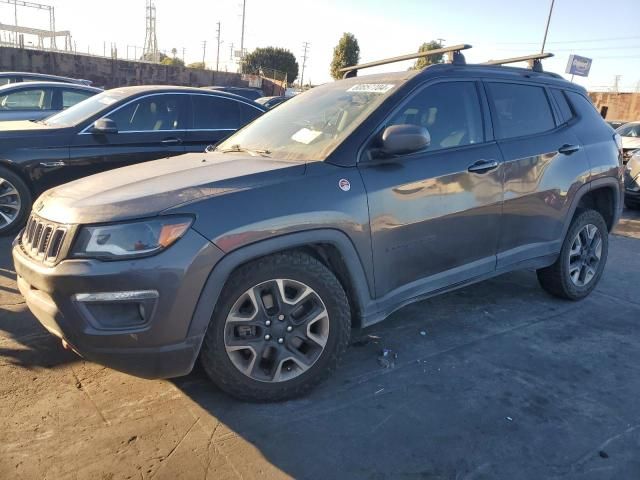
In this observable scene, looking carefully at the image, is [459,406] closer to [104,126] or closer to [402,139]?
[402,139]

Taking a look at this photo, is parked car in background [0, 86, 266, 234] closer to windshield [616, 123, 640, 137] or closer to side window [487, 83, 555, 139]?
side window [487, 83, 555, 139]

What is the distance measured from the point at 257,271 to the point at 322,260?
1.59 feet

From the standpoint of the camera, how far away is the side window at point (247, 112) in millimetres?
6957

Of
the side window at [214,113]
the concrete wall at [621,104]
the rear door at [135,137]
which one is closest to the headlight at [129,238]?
the rear door at [135,137]

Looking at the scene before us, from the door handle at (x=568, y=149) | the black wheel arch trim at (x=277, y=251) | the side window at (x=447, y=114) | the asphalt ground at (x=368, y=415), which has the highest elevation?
the side window at (x=447, y=114)

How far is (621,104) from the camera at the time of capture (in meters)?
38.2

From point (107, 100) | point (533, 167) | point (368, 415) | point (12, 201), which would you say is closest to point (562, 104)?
point (533, 167)

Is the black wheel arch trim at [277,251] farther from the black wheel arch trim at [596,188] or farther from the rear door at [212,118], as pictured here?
the rear door at [212,118]

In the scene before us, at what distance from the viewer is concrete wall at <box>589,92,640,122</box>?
3734 cm

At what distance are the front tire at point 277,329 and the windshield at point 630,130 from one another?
1294cm

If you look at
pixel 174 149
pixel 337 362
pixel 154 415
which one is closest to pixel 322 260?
pixel 337 362

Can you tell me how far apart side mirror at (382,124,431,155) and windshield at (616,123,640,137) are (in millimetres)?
12331

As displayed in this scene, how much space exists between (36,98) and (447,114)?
7757 millimetres

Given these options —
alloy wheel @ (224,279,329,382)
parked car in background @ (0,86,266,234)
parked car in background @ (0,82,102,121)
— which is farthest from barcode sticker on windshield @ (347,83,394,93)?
parked car in background @ (0,82,102,121)
